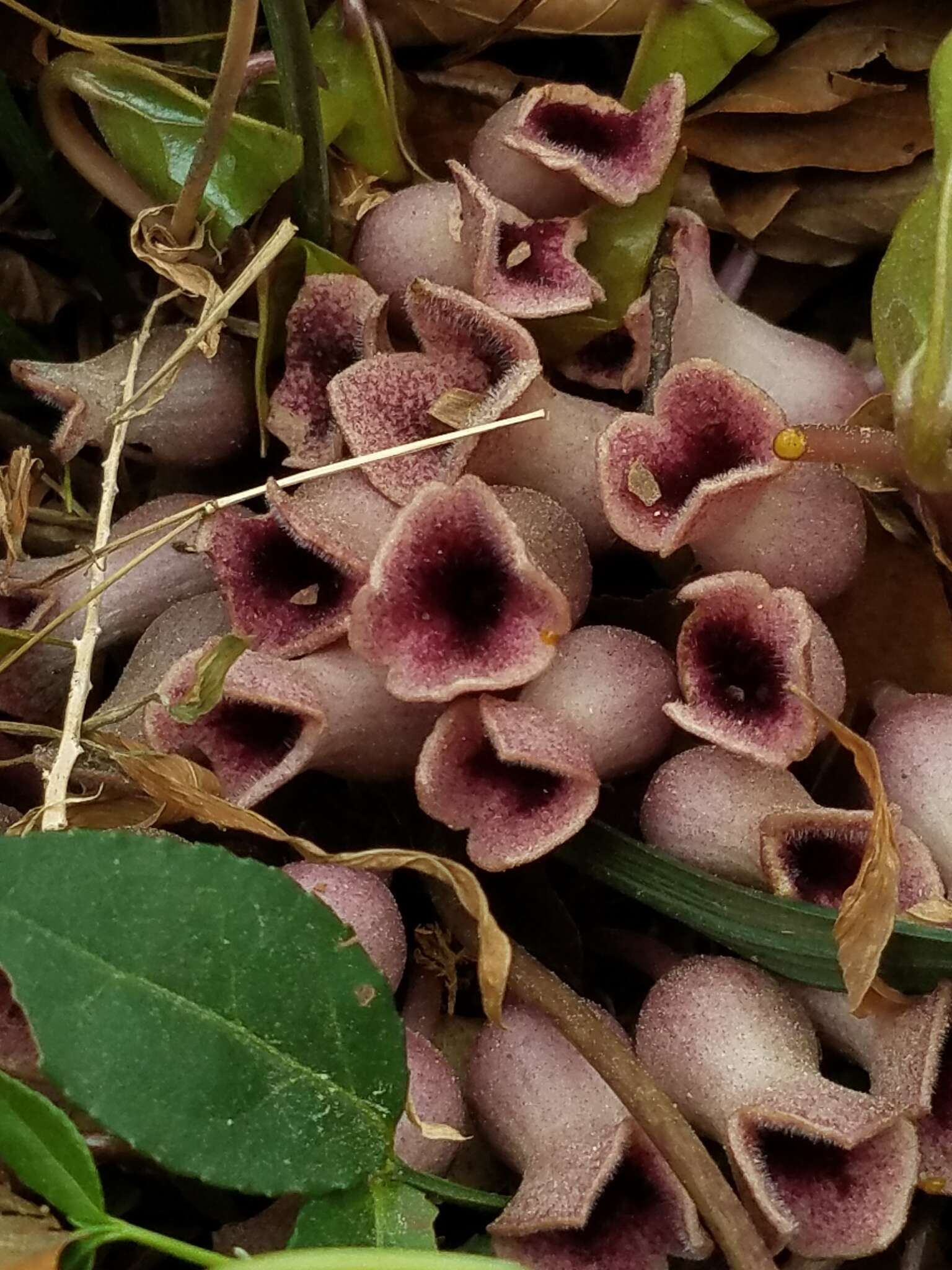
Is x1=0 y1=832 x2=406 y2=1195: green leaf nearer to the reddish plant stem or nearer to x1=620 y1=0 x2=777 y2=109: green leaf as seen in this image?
the reddish plant stem

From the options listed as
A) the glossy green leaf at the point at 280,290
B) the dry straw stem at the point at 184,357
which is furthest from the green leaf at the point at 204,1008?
the glossy green leaf at the point at 280,290

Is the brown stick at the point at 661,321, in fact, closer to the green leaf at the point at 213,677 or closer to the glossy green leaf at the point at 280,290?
the glossy green leaf at the point at 280,290

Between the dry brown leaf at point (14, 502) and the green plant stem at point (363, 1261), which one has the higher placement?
the dry brown leaf at point (14, 502)

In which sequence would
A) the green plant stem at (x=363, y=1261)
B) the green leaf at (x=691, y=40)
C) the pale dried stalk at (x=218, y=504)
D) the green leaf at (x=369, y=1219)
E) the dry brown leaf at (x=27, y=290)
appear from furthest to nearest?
1. the dry brown leaf at (x=27, y=290)
2. the green leaf at (x=691, y=40)
3. the pale dried stalk at (x=218, y=504)
4. the green leaf at (x=369, y=1219)
5. the green plant stem at (x=363, y=1261)

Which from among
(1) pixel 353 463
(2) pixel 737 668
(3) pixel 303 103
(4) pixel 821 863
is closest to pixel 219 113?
(3) pixel 303 103

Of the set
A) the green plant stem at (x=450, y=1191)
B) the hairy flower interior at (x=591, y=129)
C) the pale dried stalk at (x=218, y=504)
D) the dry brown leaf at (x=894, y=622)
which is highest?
the hairy flower interior at (x=591, y=129)

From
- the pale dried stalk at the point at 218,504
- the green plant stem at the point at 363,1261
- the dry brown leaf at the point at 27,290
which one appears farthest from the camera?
the dry brown leaf at the point at 27,290

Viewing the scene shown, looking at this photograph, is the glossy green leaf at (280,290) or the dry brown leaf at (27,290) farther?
the dry brown leaf at (27,290)
